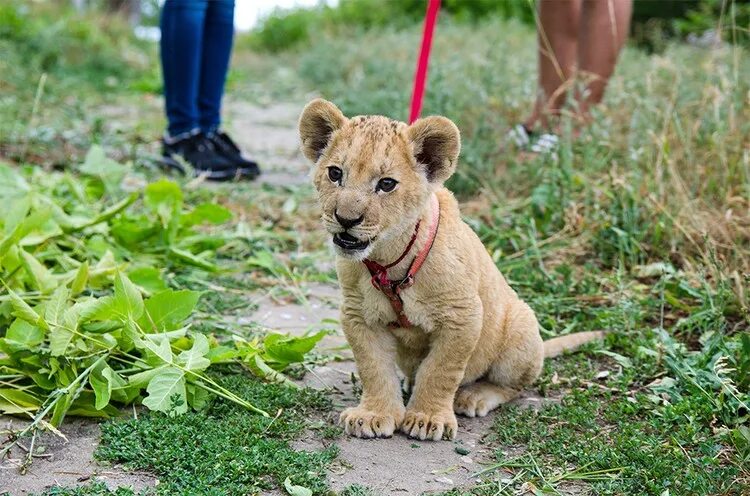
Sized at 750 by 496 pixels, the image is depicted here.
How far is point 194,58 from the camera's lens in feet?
20.5

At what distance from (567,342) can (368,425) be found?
119 centimetres

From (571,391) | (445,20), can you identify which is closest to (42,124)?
(571,391)

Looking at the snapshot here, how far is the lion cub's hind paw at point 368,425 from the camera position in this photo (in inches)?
125

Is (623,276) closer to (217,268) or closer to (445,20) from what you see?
(217,268)

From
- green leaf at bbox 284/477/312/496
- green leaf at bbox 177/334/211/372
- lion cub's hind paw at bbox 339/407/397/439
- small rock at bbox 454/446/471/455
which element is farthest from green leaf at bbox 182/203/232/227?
green leaf at bbox 284/477/312/496

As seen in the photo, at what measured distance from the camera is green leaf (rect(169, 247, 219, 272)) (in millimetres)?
4625

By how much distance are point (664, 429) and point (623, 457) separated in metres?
0.31

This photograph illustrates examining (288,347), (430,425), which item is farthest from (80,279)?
(430,425)

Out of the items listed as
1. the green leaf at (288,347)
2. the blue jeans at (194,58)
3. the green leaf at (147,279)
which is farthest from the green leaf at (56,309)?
the blue jeans at (194,58)

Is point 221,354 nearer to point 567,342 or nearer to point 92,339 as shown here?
point 92,339

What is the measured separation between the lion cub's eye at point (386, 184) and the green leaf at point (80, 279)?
1.41 m

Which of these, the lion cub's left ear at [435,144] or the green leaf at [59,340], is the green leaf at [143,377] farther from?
the lion cub's left ear at [435,144]

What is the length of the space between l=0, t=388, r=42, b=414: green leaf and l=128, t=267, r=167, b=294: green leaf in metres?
0.98

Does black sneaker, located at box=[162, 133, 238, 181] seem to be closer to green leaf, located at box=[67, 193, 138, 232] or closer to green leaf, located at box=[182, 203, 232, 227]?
green leaf, located at box=[182, 203, 232, 227]
